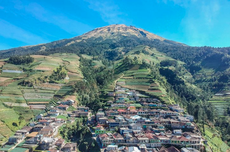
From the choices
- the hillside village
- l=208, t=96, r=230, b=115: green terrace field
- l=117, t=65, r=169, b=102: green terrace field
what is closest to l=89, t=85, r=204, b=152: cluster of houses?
the hillside village

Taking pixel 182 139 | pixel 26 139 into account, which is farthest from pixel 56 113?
pixel 182 139

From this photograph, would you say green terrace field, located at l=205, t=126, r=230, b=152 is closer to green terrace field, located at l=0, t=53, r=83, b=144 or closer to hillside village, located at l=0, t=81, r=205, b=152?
hillside village, located at l=0, t=81, r=205, b=152

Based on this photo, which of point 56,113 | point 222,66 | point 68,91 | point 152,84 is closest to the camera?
point 56,113

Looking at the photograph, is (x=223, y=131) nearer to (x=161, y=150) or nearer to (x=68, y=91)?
(x=161, y=150)

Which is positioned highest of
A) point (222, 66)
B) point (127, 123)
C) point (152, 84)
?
point (222, 66)

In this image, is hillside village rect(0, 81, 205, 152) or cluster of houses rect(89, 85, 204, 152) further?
Result: cluster of houses rect(89, 85, 204, 152)

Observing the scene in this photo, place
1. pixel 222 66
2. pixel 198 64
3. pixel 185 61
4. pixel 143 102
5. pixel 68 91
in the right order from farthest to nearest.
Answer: pixel 185 61
pixel 198 64
pixel 222 66
pixel 68 91
pixel 143 102
